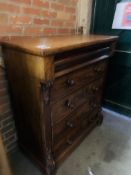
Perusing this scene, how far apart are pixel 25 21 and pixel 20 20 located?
5cm

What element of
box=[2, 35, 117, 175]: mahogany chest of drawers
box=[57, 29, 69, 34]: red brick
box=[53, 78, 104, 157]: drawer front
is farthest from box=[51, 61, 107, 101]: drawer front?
box=[57, 29, 69, 34]: red brick

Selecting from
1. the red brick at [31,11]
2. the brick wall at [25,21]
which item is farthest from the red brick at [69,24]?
the red brick at [31,11]

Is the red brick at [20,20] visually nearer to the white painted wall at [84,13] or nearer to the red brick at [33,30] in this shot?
the red brick at [33,30]

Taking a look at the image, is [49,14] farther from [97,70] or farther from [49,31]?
[97,70]

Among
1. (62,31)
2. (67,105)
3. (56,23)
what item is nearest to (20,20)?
(56,23)

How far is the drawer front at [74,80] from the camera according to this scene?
3.48ft

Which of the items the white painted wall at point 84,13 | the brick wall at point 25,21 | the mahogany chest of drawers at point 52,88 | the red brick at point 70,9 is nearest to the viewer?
the mahogany chest of drawers at point 52,88

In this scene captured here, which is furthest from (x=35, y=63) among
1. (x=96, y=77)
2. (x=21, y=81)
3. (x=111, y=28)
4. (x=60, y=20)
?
(x=111, y=28)

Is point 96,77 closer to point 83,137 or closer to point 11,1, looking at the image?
point 83,137

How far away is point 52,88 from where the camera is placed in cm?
102

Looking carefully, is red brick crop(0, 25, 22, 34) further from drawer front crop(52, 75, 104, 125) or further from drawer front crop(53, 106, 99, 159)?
drawer front crop(53, 106, 99, 159)

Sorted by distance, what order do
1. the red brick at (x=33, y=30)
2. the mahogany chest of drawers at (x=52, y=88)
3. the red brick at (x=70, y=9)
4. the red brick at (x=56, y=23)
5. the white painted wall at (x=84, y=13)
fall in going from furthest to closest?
the white painted wall at (x=84, y=13) → the red brick at (x=70, y=9) → the red brick at (x=56, y=23) → the red brick at (x=33, y=30) → the mahogany chest of drawers at (x=52, y=88)

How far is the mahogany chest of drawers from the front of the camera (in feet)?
3.03

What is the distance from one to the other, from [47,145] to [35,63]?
2.09 feet
